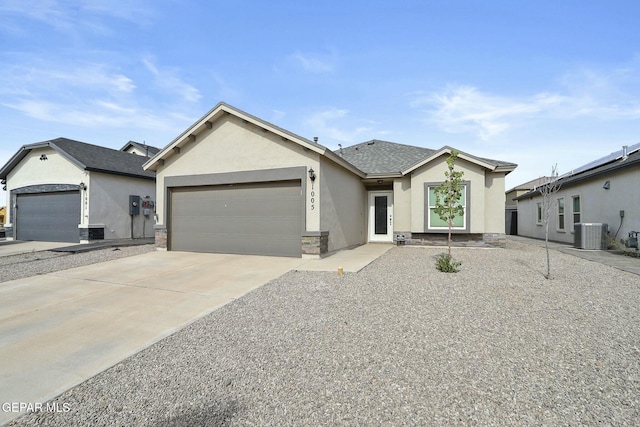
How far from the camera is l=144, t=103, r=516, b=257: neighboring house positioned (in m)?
9.42

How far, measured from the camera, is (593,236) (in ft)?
37.2

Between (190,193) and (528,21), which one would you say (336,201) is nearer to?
(190,193)

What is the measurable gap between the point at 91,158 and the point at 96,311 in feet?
41.8

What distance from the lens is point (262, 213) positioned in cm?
995

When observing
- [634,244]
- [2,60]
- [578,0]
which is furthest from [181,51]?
[634,244]

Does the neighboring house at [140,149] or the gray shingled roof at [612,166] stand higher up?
the neighboring house at [140,149]

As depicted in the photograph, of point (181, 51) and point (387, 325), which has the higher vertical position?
point (181, 51)

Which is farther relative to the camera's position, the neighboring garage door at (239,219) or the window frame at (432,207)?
the window frame at (432,207)

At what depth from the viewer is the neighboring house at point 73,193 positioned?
1367cm

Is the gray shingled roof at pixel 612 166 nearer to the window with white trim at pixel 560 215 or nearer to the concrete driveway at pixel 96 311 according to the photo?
the window with white trim at pixel 560 215

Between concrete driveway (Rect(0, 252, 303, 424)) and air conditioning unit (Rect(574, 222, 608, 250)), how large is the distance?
10.9 m

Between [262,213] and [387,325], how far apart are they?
672cm

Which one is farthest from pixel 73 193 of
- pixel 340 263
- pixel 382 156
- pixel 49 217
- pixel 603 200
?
pixel 603 200

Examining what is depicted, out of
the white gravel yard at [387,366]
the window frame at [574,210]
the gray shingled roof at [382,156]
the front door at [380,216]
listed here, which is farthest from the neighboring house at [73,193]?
the window frame at [574,210]
